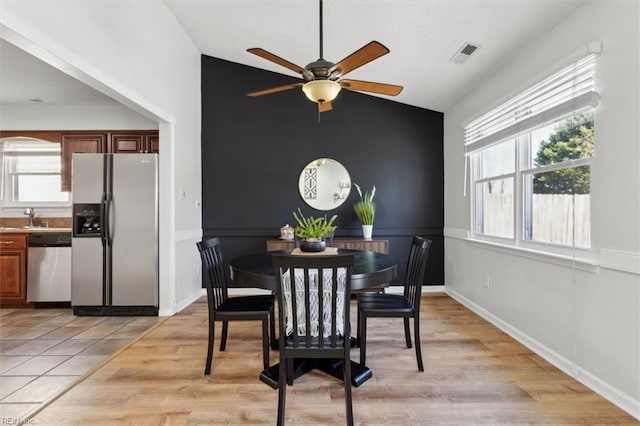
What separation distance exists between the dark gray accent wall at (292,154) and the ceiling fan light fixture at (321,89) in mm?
2352

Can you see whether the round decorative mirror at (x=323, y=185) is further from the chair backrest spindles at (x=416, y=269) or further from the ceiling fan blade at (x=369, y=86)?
the ceiling fan blade at (x=369, y=86)

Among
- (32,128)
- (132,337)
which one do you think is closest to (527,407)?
(132,337)

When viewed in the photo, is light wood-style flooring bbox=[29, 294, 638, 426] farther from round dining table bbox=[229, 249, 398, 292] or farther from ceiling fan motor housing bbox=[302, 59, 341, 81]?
ceiling fan motor housing bbox=[302, 59, 341, 81]

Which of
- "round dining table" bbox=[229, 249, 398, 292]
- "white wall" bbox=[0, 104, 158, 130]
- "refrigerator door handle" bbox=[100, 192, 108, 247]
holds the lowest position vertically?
"round dining table" bbox=[229, 249, 398, 292]

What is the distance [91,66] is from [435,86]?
3.26 metres

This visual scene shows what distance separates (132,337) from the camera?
3057mm

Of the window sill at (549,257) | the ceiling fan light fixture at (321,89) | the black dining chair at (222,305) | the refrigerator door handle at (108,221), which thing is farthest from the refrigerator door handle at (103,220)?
the window sill at (549,257)

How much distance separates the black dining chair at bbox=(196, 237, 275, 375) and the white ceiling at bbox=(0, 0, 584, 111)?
7.34 ft

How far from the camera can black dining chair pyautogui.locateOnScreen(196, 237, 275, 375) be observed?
229 cm

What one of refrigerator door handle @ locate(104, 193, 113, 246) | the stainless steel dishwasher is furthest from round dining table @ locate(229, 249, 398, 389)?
the stainless steel dishwasher

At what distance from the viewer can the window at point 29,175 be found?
15.1ft

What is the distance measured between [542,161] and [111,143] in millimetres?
4727

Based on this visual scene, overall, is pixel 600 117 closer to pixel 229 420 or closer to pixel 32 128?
pixel 229 420

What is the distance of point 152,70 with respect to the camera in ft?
10.8
